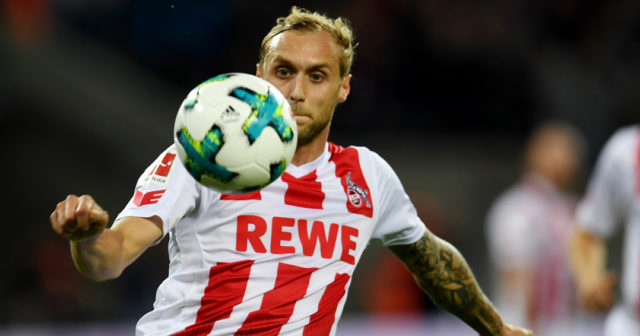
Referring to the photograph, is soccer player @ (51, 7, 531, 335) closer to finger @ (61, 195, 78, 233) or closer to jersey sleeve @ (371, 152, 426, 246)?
jersey sleeve @ (371, 152, 426, 246)

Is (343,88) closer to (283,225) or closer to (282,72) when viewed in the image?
(282,72)

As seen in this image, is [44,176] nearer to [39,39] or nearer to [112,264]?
[39,39]

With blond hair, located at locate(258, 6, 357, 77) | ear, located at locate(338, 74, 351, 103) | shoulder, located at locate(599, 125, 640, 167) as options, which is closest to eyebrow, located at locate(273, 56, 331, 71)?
blond hair, located at locate(258, 6, 357, 77)

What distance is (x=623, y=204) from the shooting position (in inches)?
217

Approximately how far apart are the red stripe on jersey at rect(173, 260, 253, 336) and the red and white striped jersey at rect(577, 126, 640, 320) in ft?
9.20

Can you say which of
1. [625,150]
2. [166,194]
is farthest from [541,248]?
[166,194]

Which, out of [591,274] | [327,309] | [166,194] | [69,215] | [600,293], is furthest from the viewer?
[591,274]

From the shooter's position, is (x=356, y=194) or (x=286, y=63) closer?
(x=286, y=63)

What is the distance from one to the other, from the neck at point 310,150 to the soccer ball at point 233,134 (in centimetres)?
65

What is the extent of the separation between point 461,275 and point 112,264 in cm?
160

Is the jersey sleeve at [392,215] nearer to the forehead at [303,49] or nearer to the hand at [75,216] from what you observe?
the forehead at [303,49]

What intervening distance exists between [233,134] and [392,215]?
1.16m

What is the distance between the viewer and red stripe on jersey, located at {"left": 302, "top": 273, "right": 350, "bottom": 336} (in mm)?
3404

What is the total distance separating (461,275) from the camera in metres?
3.89
